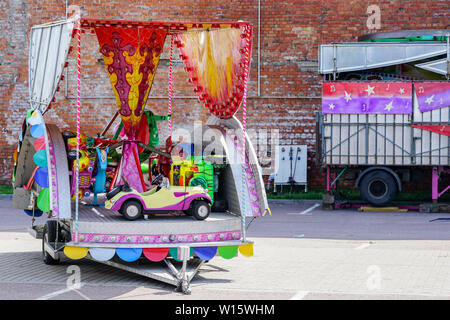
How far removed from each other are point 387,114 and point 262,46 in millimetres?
5585

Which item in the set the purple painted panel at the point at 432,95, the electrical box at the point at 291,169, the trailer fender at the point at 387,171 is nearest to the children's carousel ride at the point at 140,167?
the trailer fender at the point at 387,171

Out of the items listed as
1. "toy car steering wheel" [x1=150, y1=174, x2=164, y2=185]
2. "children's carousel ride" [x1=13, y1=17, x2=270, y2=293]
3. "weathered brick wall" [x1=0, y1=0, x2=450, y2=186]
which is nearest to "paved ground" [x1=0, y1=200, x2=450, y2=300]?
"children's carousel ride" [x1=13, y1=17, x2=270, y2=293]

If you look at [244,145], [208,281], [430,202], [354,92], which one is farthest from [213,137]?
[430,202]

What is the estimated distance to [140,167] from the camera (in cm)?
1067

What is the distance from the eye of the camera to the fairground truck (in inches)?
792

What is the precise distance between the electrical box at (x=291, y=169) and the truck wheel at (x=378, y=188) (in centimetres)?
307

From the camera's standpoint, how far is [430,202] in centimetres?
2167

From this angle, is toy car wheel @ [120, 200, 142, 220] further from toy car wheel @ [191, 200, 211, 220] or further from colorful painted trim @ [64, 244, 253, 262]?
toy car wheel @ [191, 200, 211, 220]

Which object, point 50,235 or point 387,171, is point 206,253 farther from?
point 387,171

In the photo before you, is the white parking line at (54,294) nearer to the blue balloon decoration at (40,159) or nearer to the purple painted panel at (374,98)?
the blue balloon decoration at (40,159)

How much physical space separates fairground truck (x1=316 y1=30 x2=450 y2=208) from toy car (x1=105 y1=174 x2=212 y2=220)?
11.5m

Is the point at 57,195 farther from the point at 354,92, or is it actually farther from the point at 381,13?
the point at 381,13

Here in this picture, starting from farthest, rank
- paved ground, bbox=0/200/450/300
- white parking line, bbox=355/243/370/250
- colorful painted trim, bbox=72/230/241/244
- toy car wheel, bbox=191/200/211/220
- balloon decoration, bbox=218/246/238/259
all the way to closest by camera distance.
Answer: white parking line, bbox=355/243/370/250 → toy car wheel, bbox=191/200/211/220 → balloon decoration, bbox=218/246/238/259 → colorful painted trim, bbox=72/230/241/244 → paved ground, bbox=0/200/450/300

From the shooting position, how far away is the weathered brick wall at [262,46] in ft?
77.5
